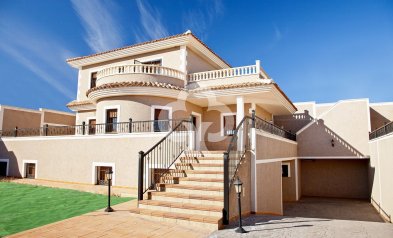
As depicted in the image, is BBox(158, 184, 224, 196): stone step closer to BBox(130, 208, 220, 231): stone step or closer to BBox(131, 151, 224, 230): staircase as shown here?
BBox(131, 151, 224, 230): staircase

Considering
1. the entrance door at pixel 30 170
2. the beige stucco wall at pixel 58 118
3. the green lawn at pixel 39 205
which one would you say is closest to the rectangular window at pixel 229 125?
the green lawn at pixel 39 205

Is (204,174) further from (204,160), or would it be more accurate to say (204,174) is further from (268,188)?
(268,188)

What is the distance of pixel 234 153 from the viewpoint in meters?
7.71

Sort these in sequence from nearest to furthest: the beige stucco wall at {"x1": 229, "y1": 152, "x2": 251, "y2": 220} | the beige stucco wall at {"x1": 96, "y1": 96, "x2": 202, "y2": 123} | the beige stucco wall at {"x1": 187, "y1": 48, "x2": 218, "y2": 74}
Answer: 1. the beige stucco wall at {"x1": 229, "y1": 152, "x2": 251, "y2": 220}
2. the beige stucco wall at {"x1": 96, "y1": 96, "x2": 202, "y2": 123}
3. the beige stucco wall at {"x1": 187, "y1": 48, "x2": 218, "y2": 74}

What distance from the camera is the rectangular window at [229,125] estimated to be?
15.3 meters

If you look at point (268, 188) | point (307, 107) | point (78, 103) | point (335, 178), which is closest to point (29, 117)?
point (78, 103)

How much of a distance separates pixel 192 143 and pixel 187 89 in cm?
503

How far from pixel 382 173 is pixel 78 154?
15288 mm

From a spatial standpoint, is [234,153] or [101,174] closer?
[234,153]

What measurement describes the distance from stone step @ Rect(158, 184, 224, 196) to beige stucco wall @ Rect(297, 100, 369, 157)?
551 inches

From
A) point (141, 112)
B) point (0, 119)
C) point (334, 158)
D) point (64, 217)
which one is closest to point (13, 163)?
point (0, 119)

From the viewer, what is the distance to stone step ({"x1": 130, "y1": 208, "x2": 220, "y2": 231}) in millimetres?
6094

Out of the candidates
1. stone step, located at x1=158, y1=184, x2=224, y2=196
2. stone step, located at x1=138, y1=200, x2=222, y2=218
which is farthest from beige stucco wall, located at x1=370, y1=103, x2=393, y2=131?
stone step, located at x1=138, y1=200, x2=222, y2=218

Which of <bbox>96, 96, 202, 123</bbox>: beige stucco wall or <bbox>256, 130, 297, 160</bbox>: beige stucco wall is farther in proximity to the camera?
<bbox>96, 96, 202, 123</bbox>: beige stucco wall
